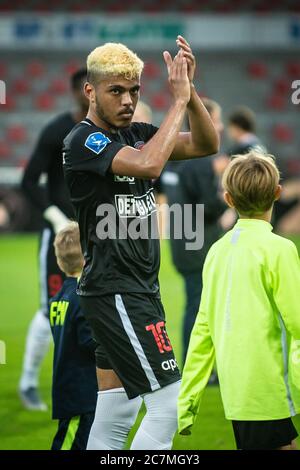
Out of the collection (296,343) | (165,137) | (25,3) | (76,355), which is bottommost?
(76,355)

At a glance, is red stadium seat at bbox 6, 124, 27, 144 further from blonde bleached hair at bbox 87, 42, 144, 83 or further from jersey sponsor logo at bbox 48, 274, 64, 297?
blonde bleached hair at bbox 87, 42, 144, 83

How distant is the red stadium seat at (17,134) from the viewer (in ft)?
84.9

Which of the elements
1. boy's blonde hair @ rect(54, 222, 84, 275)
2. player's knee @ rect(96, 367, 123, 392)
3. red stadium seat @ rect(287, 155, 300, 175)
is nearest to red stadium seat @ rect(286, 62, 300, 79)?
red stadium seat @ rect(287, 155, 300, 175)

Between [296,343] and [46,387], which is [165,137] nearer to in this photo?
[296,343]

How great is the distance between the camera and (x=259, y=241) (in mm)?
3553

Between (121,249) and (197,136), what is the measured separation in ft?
2.00

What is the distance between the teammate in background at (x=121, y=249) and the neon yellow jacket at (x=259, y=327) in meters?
0.30

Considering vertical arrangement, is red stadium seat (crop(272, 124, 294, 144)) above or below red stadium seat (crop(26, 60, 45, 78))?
below

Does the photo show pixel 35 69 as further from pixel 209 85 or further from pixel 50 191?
pixel 50 191

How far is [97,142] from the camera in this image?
3.62 m

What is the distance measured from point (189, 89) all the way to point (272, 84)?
2371 cm

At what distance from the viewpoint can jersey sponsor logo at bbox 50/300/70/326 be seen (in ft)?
14.4

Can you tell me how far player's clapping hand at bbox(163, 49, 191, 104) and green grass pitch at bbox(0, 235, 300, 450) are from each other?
7.66ft

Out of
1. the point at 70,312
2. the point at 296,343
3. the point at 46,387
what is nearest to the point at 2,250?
the point at 46,387
